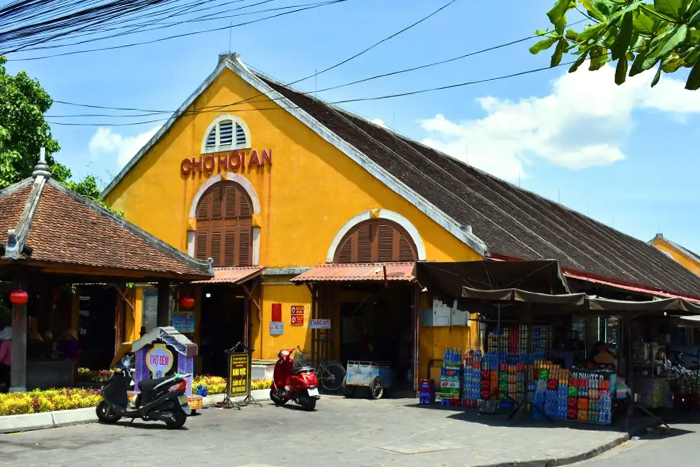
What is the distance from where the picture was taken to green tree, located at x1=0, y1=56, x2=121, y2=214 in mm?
18359

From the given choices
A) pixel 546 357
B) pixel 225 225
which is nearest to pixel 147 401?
pixel 546 357

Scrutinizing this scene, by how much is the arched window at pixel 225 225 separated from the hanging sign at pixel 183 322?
1666 millimetres

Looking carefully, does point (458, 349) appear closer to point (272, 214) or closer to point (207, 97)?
point (272, 214)

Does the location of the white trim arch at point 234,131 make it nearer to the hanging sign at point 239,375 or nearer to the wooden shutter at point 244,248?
the wooden shutter at point 244,248

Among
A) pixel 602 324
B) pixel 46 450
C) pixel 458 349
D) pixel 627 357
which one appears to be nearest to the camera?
pixel 46 450

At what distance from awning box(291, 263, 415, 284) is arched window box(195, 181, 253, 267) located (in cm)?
286

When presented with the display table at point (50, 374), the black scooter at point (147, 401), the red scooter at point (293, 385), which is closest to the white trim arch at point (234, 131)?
the red scooter at point (293, 385)

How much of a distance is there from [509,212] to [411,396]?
972 cm

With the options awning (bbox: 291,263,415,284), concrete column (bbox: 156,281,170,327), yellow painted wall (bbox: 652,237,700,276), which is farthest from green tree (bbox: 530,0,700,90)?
yellow painted wall (bbox: 652,237,700,276)

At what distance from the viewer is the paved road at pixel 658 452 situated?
1132 cm

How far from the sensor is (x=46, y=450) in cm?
1068

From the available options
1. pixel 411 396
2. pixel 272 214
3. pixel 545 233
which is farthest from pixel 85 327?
pixel 545 233

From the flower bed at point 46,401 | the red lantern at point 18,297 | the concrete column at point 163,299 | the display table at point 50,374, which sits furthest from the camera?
the concrete column at point 163,299

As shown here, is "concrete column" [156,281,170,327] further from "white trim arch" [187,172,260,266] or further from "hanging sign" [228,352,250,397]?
"white trim arch" [187,172,260,266]
